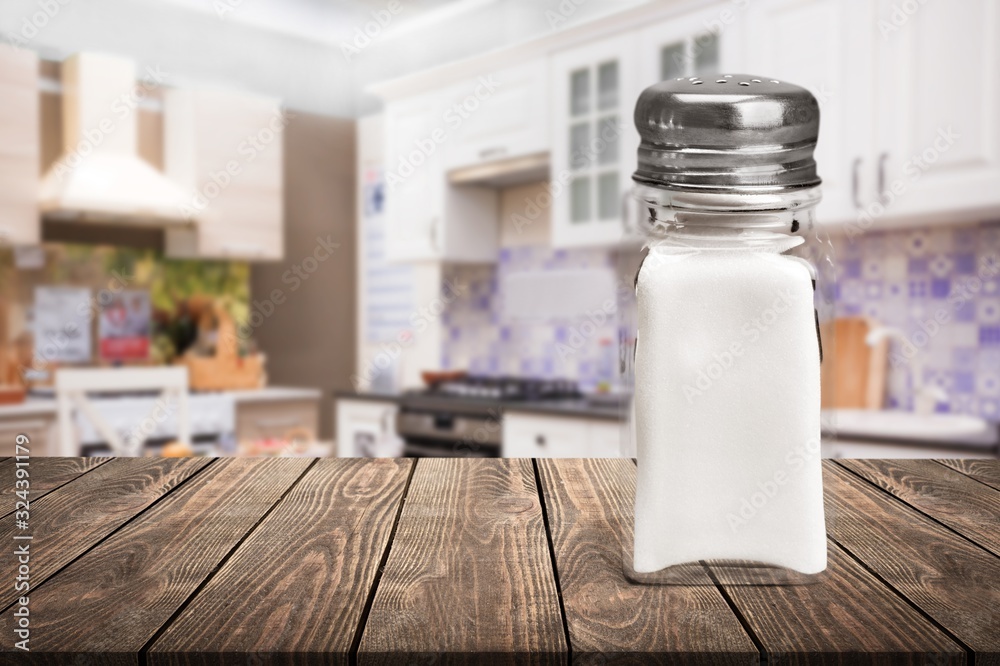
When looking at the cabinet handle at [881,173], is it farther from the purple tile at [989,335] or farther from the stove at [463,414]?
the stove at [463,414]

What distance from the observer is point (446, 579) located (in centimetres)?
53

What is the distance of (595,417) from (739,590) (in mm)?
2245

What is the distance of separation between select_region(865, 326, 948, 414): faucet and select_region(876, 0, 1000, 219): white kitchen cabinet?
1.15ft

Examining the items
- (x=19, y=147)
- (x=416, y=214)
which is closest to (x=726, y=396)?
(x=416, y=214)

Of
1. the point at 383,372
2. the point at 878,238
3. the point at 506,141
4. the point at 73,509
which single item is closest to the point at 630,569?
the point at 73,509

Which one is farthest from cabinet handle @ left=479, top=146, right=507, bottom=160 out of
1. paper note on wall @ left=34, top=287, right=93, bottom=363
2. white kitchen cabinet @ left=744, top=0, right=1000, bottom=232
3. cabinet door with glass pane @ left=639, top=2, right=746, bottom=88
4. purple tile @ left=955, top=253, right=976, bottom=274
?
paper note on wall @ left=34, top=287, right=93, bottom=363

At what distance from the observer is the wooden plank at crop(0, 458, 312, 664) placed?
1.42ft

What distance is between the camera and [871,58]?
2.36 metres

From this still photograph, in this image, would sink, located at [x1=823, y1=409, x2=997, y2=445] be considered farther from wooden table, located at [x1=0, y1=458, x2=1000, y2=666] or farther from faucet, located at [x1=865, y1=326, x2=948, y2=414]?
wooden table, located at [x1=0, y1=458, x2=1000, y2=666]

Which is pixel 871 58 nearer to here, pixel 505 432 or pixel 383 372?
pixel 505 432
